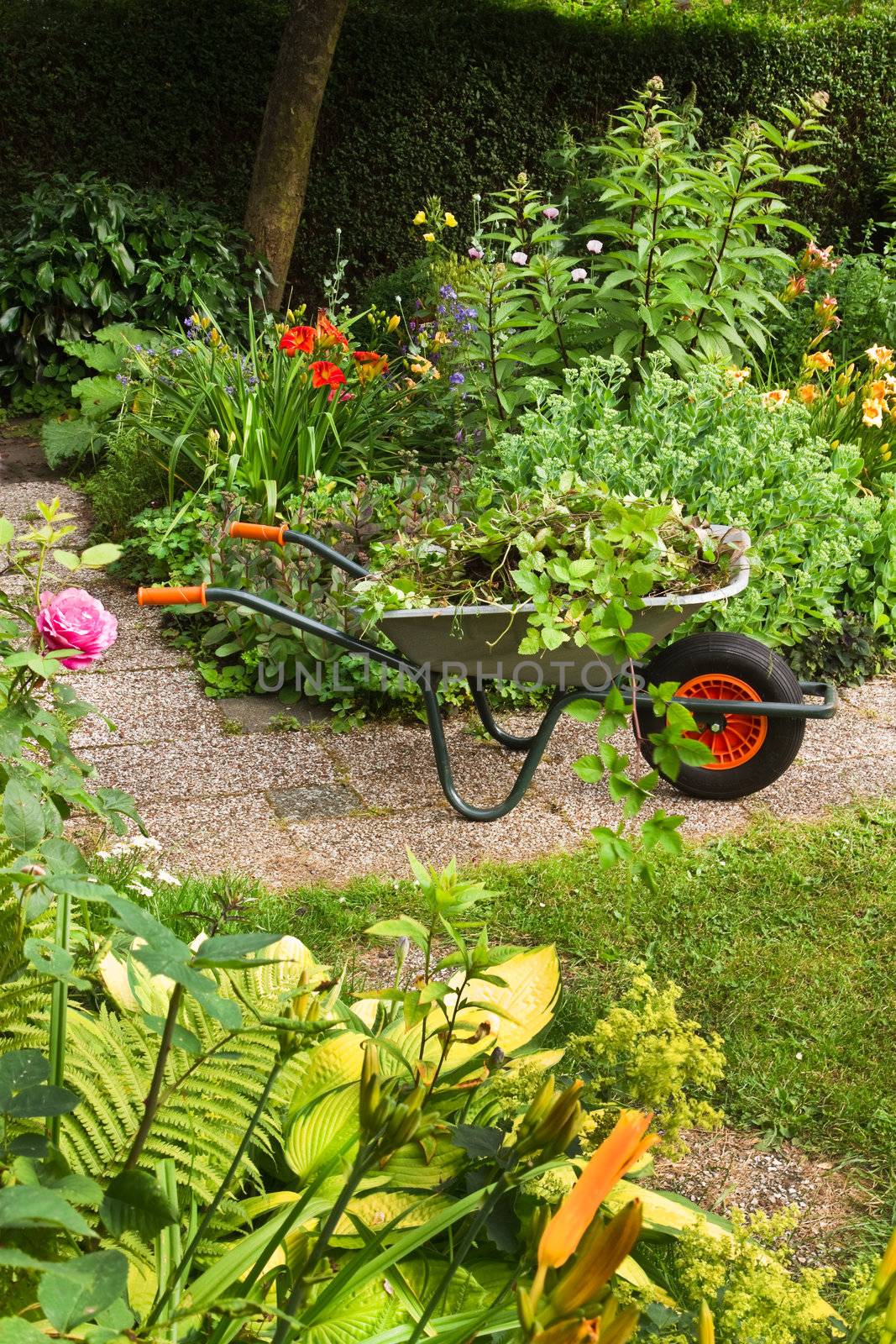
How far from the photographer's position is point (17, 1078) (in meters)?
0.77

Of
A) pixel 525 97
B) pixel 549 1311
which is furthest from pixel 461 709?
pixel 525 97

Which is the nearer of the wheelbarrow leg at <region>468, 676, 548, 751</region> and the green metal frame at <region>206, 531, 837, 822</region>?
the green metal frame at <region>206, 531, 837, 822</region>

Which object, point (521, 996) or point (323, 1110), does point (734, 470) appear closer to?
point (521, 996)

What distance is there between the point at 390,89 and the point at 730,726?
6.35 m

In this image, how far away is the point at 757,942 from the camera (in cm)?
246

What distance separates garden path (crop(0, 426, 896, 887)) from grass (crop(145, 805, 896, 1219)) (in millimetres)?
153

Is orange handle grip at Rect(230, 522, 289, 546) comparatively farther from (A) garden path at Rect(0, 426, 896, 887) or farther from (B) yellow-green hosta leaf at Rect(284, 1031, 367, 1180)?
(B) yellow-green hosta leaf at Rect(284, 1031, 367, 1180)

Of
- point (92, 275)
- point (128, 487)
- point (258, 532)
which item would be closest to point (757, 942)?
point (258, 532)

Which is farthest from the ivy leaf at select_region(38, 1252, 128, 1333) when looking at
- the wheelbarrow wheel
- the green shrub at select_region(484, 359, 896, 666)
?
the green shrub at select_region(484, 359, 896, 666)

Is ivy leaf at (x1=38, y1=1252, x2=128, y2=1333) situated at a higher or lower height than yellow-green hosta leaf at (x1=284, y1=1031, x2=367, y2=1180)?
higher

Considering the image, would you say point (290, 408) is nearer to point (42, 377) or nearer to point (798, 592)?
point (798, 592)

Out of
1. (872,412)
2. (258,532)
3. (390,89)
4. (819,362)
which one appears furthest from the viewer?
(390,89)

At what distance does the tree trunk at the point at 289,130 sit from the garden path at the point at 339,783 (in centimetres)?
385

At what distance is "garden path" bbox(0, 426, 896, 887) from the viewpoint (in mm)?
2773
